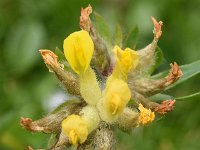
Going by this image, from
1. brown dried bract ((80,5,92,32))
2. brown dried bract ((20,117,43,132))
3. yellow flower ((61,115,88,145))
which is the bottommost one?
yellow flower ((61,115,88,145))

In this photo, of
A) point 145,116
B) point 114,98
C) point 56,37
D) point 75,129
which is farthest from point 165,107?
point 56,37

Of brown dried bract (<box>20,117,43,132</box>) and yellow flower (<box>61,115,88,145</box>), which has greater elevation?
brown dried bract (<box>20,117,43,132</box>)

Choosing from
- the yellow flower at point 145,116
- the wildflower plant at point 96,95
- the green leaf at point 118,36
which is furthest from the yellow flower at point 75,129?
the green leaf at point 118,36

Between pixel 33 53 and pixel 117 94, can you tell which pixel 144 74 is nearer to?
pixel 117 94

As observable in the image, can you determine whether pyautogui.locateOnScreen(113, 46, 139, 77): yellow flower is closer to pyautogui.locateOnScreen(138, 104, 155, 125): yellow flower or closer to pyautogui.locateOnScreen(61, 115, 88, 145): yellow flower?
pyautogui.locateOnScreen(138, 104, 155, 125): yellow flower

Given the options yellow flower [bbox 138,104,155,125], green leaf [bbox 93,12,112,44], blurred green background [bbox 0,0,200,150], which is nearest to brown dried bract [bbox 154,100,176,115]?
yellow flower [bbox 138,104,155,125]

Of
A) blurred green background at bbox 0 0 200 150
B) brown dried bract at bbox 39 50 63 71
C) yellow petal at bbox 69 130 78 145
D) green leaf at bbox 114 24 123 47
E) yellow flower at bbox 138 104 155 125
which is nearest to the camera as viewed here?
yellow petal at bbox 69 130 78 145

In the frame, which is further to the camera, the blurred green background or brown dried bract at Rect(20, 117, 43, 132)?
the blurred green background

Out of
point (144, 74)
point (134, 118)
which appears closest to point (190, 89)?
point (144, 74)

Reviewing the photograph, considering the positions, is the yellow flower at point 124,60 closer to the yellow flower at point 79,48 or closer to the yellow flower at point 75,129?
the yellow flower at point 79,48
